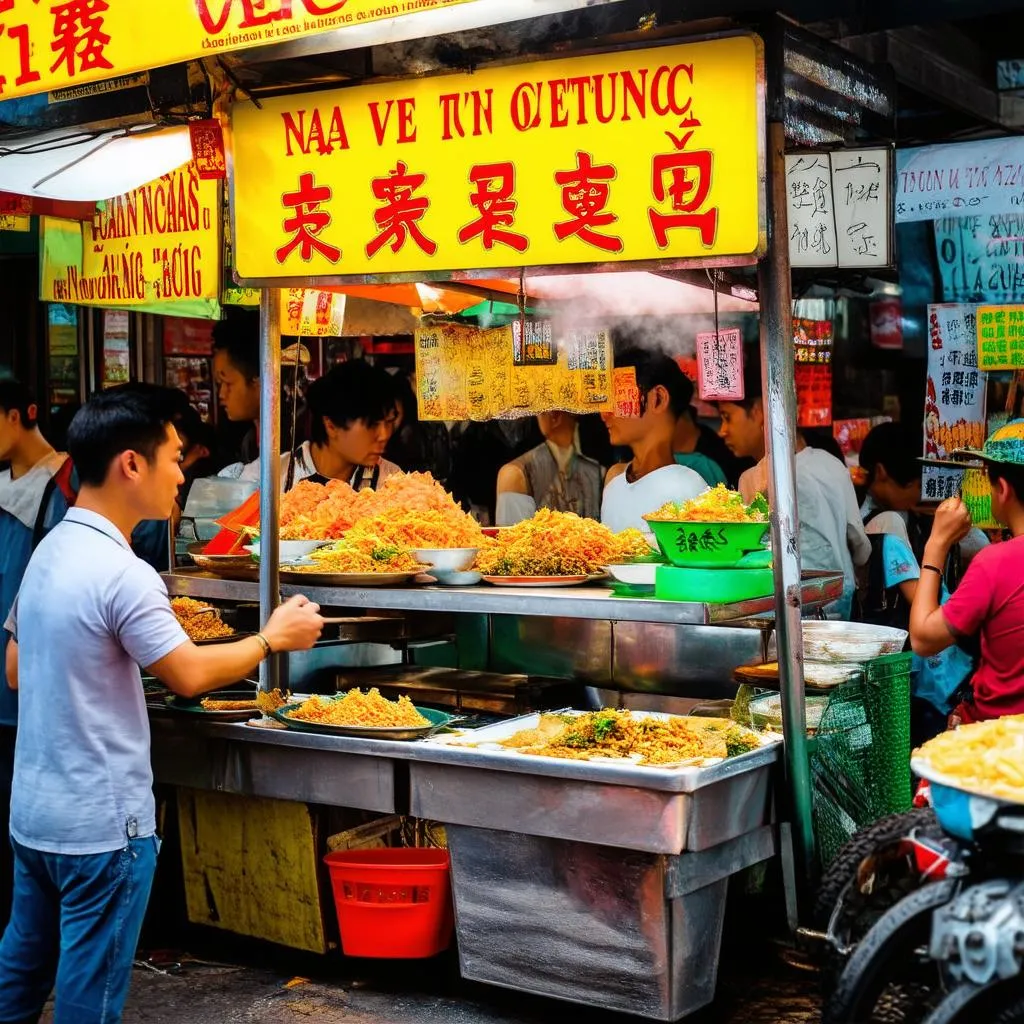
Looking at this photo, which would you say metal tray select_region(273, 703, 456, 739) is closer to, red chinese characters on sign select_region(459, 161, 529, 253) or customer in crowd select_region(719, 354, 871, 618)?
red chinese characters on sign select_region(459, 161, 529, 253)

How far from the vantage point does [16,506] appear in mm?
6160

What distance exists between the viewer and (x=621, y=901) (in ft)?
14.4

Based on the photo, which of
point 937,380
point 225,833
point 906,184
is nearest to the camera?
point 225,833

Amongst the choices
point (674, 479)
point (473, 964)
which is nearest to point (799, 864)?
point (473, 964)

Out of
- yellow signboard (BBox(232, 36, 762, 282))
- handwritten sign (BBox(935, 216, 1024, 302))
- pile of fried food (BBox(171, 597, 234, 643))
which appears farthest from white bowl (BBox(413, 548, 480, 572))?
handwritten sign (BBox(935, 216, 1024, 302))

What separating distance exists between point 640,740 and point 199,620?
2382 mm

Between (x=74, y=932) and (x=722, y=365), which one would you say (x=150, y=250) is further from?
(x=74, y=932)

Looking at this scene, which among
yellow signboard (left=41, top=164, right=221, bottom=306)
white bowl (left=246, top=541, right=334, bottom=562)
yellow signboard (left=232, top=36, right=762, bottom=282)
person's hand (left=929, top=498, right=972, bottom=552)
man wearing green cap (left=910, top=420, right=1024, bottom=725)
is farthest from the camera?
yellow signboard (left=41, top=164, right=221, bottom=306)

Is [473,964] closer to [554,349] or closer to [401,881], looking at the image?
[401,881]

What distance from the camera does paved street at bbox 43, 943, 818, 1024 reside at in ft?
15.5

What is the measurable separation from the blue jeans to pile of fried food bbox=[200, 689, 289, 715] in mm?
1344

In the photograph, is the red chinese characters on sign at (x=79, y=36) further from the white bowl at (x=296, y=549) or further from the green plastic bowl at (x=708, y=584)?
the green plastic bowl at (x=708, y=584)

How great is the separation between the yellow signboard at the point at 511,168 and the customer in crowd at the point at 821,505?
9.27 feet

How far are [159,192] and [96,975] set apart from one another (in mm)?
4941
